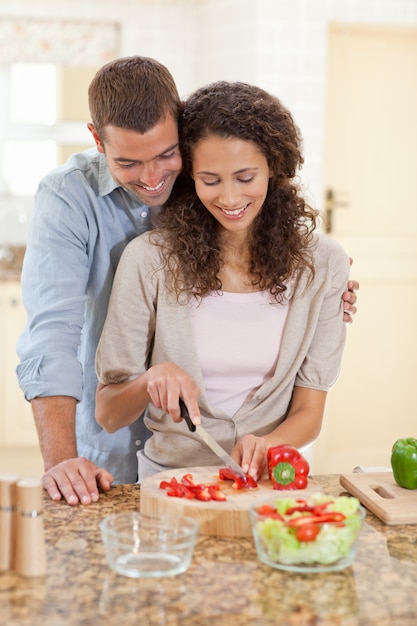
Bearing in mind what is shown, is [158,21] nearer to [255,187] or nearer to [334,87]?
[334,87]

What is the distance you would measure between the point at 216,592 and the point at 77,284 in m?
1.03

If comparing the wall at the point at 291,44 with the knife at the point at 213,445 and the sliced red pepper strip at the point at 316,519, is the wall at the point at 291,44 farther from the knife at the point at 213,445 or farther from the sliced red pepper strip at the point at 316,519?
the sliced red pepper strip at the point at 316,519

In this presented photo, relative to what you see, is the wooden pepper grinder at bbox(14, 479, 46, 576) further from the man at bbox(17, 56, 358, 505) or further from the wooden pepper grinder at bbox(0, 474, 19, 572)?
the man at bbox(17, 56, 358, 505)

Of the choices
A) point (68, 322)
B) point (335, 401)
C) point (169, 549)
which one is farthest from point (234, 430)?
point (335, 401)

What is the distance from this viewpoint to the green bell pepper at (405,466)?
1.84 meters

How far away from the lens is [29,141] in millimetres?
5766

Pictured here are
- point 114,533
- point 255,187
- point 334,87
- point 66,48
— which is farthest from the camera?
point 66,48

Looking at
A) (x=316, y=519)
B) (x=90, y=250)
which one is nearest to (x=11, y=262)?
(x=90, y=250)

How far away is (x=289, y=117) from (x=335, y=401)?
3.27 meters

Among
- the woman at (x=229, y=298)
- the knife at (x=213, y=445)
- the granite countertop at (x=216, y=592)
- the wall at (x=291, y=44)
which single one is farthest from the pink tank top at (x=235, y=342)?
the wall at (x=291, y=44)

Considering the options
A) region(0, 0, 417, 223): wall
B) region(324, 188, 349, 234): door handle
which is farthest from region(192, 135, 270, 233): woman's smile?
region(324, 188, 349, 234): door handle

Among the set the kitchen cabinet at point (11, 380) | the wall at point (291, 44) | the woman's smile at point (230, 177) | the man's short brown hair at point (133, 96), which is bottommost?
the kitchen cabinet at point (11, 380)

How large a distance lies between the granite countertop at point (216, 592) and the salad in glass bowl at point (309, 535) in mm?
20

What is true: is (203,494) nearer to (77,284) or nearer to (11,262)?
(77,284)
